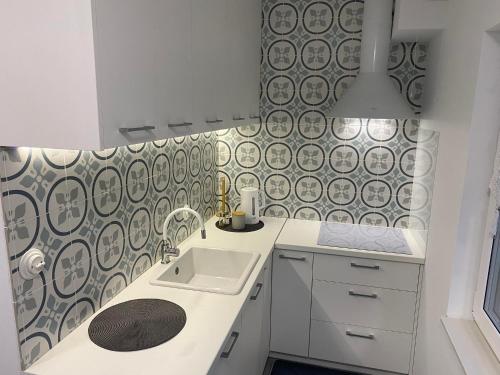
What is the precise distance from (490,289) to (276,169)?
1.56 m

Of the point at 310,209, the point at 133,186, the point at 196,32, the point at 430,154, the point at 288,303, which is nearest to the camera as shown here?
the point at 196,32

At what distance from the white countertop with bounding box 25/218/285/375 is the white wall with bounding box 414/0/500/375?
34.5 inches

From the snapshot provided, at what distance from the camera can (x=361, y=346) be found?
2371 millimetres

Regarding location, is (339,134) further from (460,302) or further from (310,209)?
(460,302)

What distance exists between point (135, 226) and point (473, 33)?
1.63 m

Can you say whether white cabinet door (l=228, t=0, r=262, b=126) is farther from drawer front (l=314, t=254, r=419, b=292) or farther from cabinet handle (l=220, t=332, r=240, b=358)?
cabinet handle (l=220, t=332, r=240, b=358)

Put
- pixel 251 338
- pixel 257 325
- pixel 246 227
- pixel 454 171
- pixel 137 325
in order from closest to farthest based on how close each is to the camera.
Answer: pixel 137 325, pixel 454 171, pixel 251 338, pixel 257 325, pixel 246 227

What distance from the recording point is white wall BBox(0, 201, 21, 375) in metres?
1.11

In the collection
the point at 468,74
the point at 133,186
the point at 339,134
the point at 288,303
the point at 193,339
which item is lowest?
the point at 288,303

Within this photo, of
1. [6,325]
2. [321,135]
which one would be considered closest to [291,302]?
[321,135]

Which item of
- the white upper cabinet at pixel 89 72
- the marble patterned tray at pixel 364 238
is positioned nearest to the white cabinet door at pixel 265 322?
the marble patterned tray at pixel 364 238

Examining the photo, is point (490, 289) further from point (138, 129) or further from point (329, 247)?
point (138, 129)

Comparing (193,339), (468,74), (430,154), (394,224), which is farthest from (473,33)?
(193,339)

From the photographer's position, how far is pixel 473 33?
1552mm
